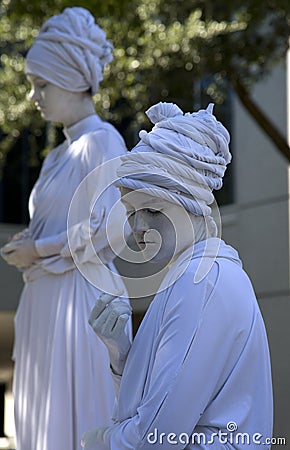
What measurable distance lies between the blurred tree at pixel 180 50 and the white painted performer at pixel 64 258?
13.5 ft

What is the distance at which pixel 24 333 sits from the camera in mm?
5746

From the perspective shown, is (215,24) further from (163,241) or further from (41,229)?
(163,241)

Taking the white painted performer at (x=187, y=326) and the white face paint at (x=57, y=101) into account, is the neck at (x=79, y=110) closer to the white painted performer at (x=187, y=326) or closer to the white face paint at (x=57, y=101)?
the white face paint at (x=57, y=101)

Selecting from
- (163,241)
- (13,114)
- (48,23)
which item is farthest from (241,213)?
(163,241)

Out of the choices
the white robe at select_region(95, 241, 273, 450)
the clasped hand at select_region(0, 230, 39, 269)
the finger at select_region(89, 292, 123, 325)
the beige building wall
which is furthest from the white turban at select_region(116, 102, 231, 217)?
the beige building wall

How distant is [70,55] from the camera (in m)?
5.75

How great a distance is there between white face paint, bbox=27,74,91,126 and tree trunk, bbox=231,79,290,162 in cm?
445

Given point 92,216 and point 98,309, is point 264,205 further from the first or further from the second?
point 98,309

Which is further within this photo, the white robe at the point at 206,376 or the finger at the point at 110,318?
the finger at the point at 110,318

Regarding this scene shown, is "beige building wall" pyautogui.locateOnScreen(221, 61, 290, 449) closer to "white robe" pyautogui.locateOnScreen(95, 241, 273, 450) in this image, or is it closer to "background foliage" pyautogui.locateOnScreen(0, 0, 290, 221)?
"background foliage" pyautogui.locateOnScreen(0, 0, 290, 221)

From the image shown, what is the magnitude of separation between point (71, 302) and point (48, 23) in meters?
1.52

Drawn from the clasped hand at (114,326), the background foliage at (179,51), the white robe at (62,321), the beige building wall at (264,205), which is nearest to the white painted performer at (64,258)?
the white robe at (62,321)

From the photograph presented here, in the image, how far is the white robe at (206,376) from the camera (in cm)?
294

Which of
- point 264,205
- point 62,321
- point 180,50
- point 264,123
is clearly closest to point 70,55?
point 62,321
